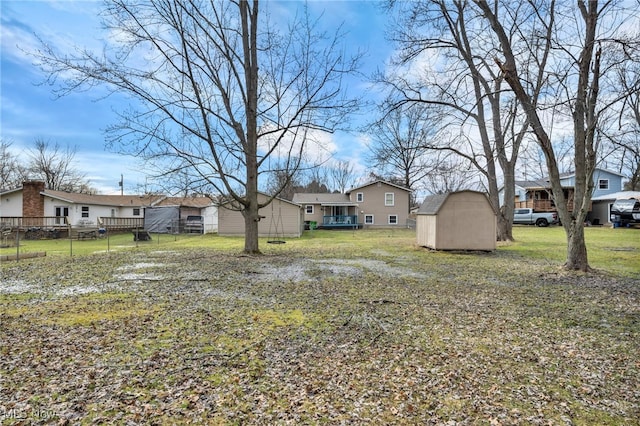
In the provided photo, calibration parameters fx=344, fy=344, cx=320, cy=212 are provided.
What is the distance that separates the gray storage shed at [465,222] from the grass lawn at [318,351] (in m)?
5.92

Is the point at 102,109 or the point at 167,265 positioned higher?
the point at 102,109

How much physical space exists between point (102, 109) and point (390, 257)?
1028cm

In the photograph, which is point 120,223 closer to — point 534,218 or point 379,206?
point 379,206

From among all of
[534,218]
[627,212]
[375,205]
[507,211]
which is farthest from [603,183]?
[507,211]

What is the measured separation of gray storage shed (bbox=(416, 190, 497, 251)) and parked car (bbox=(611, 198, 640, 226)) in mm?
19029

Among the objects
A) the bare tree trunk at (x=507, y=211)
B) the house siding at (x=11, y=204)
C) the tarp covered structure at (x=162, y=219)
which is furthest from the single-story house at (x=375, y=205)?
the house siding at (x=11, y=204)

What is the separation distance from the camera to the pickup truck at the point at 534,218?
101 ft

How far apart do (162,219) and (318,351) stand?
1116 inches

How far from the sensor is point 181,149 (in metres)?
11.2

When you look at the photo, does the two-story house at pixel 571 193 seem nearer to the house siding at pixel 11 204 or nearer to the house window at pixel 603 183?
the house window at pixel 603 183

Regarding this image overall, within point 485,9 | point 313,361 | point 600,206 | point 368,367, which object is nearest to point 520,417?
point 368,367

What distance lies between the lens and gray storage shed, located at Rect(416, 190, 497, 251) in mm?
13406

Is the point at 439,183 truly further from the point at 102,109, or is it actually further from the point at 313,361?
the point at 313,361

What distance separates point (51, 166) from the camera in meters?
38.2
